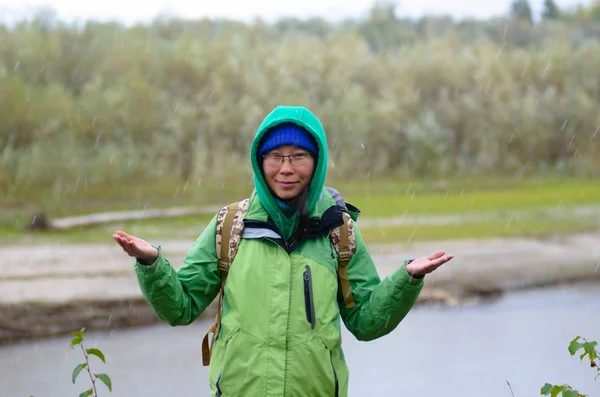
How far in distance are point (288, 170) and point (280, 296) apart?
39 cm

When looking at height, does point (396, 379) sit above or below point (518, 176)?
above

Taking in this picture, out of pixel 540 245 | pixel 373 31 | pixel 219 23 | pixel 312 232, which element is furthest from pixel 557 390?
pixel 373 31

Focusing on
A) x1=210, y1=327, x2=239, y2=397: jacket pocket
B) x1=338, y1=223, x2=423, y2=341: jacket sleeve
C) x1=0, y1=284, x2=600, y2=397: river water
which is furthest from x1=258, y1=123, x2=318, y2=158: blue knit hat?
x1=0, y1=284, x2=600, y2=397: river water

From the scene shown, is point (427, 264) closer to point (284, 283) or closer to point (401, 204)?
point (284, 283)

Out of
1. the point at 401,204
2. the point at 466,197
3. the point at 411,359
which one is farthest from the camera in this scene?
the point at 466,197

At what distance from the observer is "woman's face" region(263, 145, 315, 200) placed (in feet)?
9.05

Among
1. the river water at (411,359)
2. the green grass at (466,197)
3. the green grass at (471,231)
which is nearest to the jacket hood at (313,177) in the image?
the river water at (411,359)

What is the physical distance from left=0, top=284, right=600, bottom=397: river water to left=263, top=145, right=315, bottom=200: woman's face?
151 inches

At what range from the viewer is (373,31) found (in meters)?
35.9

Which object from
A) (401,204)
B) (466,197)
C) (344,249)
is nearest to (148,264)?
(344,249)

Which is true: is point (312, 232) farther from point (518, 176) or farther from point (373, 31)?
point (373, 31)

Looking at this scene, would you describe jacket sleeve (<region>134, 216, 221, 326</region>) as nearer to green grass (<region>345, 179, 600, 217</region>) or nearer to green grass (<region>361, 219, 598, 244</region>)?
green grass (<region>361, 219, 598, 244</region>)

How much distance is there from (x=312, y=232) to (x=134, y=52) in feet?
77.8

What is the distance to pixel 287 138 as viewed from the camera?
2779 millimetres
